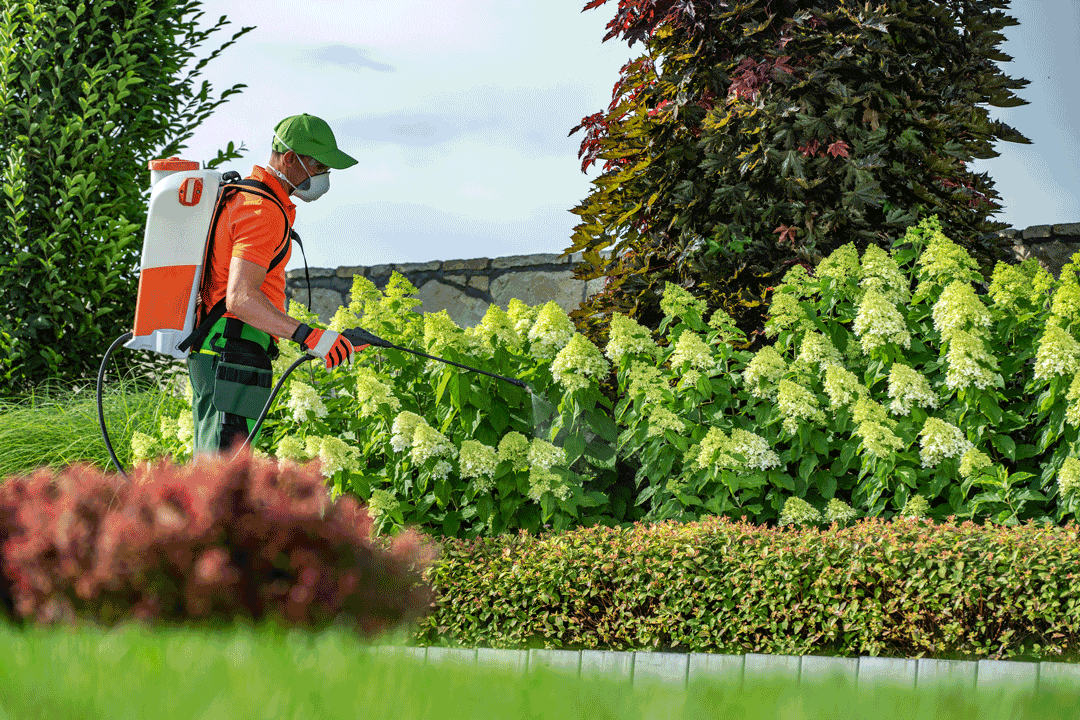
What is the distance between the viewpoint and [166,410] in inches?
291

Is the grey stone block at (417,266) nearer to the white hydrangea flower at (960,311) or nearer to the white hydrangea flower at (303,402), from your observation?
the white hydrangea flower at (303,402)

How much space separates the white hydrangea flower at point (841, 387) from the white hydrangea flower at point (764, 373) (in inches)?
11.2

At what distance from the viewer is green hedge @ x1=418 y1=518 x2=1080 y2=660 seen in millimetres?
4277

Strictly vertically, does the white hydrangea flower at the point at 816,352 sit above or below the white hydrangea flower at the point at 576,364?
above

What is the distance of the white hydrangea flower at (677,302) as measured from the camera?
5.86m

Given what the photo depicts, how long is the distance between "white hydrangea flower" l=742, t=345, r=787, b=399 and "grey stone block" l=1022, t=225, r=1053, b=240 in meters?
3.35

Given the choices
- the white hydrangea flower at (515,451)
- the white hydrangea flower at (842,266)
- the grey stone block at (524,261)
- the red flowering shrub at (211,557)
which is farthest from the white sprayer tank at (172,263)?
the grey stone block at (524,261)

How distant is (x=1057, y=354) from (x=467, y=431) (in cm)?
332

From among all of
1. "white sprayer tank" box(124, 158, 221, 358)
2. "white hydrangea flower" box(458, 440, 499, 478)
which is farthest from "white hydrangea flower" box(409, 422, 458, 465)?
"white sprayer tank" box(124, 158, 221, 358)

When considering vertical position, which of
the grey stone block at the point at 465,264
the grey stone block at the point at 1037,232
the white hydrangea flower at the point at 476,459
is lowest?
the white hydrangea flower at the point at 476,459

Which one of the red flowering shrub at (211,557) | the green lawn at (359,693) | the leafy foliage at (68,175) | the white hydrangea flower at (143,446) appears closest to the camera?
the green lawn at (359,693)

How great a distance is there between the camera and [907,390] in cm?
534

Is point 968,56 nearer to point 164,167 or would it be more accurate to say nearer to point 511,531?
point 511,531

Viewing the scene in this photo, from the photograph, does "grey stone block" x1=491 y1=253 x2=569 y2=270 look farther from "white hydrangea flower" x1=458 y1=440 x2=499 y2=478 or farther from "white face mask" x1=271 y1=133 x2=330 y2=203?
"white face mask" x1=271 y1=133 x2=330 y2=203
